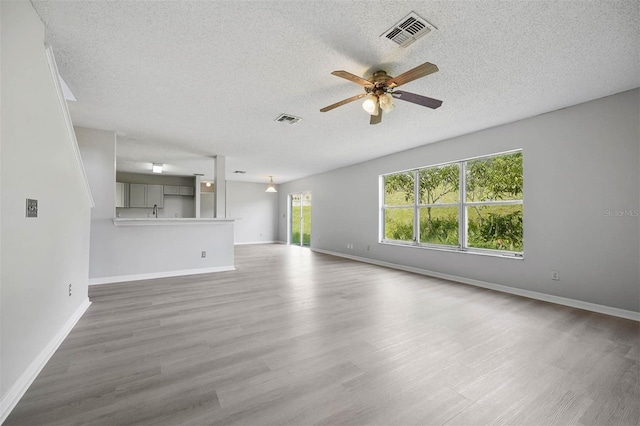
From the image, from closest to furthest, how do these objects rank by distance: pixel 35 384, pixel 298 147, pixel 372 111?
pixel 35 384 → pixel 372 111 → pixel 298 147

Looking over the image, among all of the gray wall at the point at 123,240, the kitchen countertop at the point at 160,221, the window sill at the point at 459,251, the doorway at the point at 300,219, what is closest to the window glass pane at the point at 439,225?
the window sill at the point at 459,251

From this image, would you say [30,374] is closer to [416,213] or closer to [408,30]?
[408,30]

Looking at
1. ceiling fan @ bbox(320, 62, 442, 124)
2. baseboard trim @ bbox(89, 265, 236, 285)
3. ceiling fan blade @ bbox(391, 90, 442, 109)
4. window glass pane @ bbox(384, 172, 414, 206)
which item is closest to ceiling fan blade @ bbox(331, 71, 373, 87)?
ceiling fan @ bbox(320, 62, 442, 124)

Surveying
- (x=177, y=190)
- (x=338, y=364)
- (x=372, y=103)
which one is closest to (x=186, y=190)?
(x=177, y=190)

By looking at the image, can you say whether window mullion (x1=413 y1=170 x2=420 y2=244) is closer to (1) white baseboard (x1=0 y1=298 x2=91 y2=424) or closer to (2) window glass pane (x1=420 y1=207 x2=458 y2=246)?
(2) window glass pane (x1=420 y1=207 x2=458 y2=246)

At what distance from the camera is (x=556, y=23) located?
1933 mm

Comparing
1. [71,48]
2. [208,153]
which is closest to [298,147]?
[208,153]

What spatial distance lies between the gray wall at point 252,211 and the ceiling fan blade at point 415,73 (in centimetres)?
863

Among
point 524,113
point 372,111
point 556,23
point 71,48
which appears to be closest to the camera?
point 556,23

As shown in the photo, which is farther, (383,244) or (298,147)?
(383,244)

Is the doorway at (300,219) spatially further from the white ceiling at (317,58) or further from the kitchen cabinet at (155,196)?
the white ceiling at (317,58)

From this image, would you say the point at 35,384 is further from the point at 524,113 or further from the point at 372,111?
the point at 524,113

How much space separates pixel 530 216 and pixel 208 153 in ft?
19.4

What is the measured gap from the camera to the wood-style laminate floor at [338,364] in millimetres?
1505
